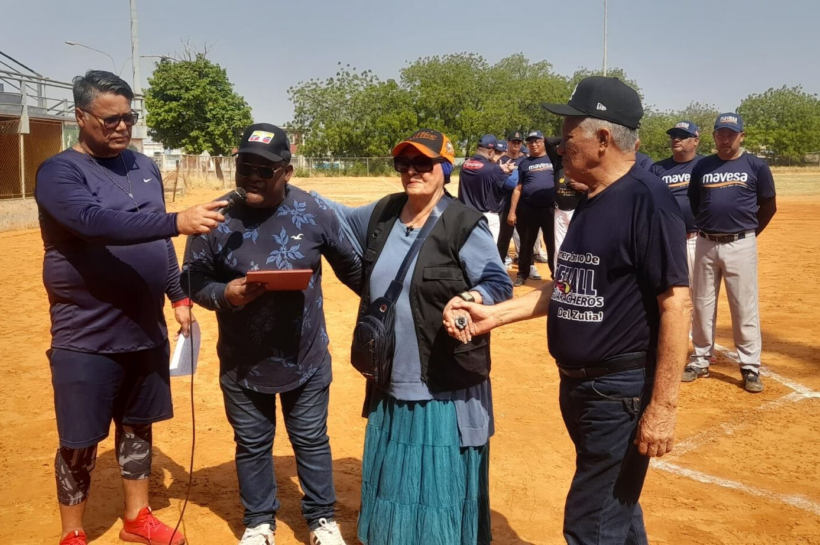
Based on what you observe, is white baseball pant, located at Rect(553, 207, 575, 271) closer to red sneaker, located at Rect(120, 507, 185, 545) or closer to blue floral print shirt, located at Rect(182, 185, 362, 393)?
blue floral print shirt, located at Rect(182, 185, 362, 393)

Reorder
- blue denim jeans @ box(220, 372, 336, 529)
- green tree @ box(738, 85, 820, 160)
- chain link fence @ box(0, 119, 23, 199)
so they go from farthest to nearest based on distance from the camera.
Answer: green tree @ box(738, 85, 820, 160) → chain link fence @ box(0, 119, 23, 199) → blue denim jeans @ box(220, 372, 336, 529)

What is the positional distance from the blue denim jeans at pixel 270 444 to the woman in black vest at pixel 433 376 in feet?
1.77

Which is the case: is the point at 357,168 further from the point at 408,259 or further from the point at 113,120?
the point at 408,259

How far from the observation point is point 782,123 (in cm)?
7750

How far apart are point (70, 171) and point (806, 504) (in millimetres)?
4820

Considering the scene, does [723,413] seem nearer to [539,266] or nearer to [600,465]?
[600,465]

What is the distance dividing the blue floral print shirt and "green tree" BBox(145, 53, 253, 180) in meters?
48.0

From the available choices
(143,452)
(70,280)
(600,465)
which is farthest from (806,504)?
(70,280)

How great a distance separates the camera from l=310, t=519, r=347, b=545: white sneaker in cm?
387

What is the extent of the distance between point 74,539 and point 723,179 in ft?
19.7

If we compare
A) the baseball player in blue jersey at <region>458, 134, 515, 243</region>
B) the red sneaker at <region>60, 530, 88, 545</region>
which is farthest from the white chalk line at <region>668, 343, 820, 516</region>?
the baseball player in blue jersey at <region>458, 134, 515, 243</region>

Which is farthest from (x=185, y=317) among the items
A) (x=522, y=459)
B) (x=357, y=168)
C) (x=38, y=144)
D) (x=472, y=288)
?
(x=357, y=168)

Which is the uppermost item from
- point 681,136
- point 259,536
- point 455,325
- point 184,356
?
point 681,136

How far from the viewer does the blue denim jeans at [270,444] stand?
381 centimetres
